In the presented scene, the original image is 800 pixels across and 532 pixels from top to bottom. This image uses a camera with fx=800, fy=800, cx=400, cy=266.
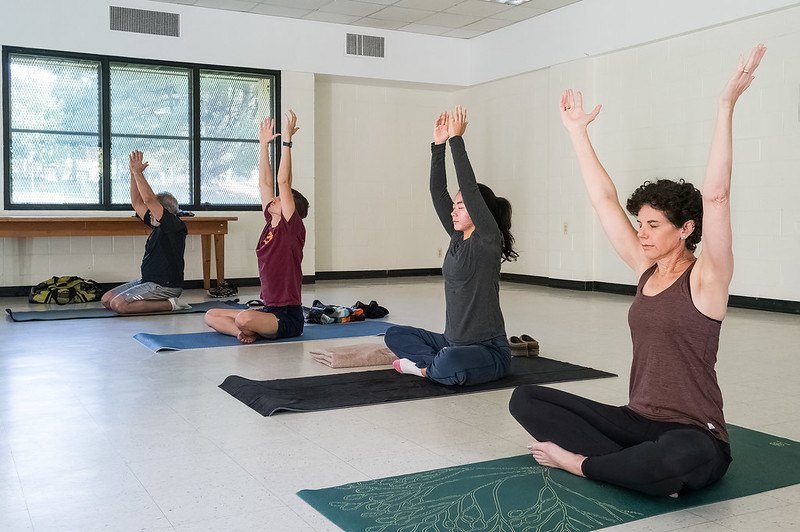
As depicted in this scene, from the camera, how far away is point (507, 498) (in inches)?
94.7

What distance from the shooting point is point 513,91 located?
33.8 feet

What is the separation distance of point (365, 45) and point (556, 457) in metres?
8.34

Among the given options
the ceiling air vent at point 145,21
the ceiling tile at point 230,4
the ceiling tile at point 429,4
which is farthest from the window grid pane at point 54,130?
the ceiling tile at point 429,4

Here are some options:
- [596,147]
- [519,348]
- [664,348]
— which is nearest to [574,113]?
[664,348]

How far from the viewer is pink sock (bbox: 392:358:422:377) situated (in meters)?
4.20

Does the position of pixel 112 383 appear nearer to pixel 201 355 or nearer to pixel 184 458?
pixel 201 355

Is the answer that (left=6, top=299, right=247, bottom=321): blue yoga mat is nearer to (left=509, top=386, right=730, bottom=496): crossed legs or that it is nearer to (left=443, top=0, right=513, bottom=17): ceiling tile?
(left=443, top=0, right=513, bottom=17): ceiling tile

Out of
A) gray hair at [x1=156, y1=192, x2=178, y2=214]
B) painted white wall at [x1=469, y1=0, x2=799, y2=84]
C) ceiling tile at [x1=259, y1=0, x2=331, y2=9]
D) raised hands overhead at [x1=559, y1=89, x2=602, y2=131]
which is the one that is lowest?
gray hair at [x1=156, y1=192, x2=178, y2=214]

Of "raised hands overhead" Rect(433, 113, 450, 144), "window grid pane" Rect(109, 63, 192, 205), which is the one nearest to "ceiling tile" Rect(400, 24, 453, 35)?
"window grid pane" Rect(109, 63, 192, 205)

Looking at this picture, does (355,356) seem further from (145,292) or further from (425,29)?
(425,29)

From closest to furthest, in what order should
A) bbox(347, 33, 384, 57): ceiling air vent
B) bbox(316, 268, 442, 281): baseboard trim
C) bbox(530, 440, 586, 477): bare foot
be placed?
bbox(530, 440, 586, 477): bare foot
bbox(347, 33, 384, 57): ceiling air vent
bbox(316, 268, 442, 281): baseboard trim

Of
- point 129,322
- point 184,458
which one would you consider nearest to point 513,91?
point 129,322

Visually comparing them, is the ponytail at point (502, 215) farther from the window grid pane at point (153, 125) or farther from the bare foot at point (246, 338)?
the window grid pane at point (153, 125)

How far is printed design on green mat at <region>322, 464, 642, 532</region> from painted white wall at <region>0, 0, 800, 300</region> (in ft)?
17.7
